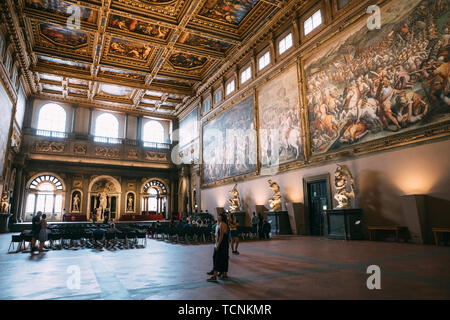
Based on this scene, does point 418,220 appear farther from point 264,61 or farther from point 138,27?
point 138,27

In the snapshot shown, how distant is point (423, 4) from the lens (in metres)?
9.95

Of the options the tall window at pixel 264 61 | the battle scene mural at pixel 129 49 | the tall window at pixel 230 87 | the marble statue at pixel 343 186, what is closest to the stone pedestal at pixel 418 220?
the marble statue at pixel 343 186

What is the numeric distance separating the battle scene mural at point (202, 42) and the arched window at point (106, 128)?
42.8ft

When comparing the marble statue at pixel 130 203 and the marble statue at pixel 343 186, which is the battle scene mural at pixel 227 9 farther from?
the marble statue at pixel 130 203

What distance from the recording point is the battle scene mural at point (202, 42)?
64.1 ft

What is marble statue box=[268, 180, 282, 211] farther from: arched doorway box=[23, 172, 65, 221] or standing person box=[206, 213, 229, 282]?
arched doorway box=[23, 172, 65, 221]

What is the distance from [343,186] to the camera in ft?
38.1

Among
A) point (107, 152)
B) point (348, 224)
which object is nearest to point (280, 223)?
point (348, 224)

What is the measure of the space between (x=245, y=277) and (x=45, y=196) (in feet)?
84.3

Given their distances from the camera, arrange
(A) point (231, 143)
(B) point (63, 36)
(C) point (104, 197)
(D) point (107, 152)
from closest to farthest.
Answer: (B) point (63, 36) < (A) point (231, 143) < (C) point (104, 197) < (D) point (107, 152)

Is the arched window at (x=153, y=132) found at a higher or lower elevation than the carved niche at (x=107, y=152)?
higher

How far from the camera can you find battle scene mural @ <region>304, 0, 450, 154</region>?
31.1 feet

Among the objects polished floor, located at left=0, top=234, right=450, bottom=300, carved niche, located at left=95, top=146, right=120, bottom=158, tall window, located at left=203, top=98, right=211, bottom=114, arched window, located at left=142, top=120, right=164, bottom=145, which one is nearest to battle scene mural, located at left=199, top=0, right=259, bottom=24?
tall window, located at left=203, top=98, right=211, bottom=114
